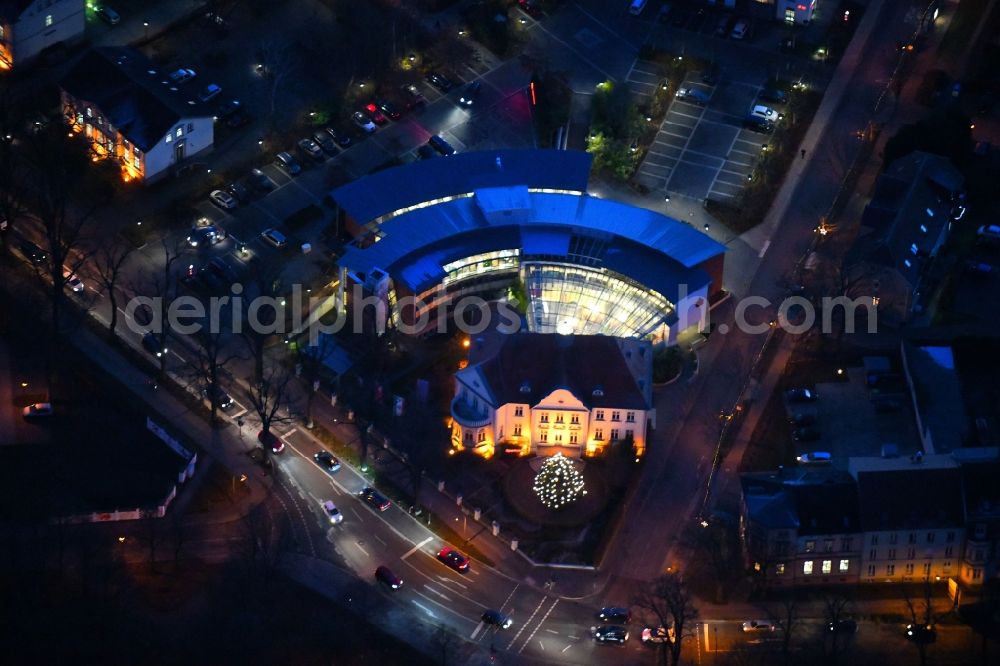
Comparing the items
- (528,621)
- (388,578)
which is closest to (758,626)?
(528,621)

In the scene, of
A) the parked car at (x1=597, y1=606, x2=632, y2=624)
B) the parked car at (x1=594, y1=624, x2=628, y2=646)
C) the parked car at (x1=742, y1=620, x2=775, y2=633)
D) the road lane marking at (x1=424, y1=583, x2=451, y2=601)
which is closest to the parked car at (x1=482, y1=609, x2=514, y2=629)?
the road lane marking at (x1=424, y1=583, x2=451, y2=601)

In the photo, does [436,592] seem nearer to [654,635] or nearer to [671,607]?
[654,635]

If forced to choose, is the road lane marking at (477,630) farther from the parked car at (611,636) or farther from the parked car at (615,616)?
the parked car at (615,616)

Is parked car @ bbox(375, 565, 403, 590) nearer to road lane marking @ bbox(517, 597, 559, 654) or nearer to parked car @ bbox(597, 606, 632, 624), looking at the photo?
road lane marking @ bbox(517, 597, 559, 654)

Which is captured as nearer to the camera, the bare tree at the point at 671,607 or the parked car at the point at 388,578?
the bare tree at the point at 671,607

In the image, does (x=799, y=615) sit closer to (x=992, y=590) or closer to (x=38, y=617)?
(x=992, y=590)

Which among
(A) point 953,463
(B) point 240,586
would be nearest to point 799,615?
(A) point 953,463

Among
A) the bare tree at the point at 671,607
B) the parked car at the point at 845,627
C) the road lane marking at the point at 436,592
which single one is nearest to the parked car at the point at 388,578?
the road lane marking at the point at 436,592

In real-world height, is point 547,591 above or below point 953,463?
below
